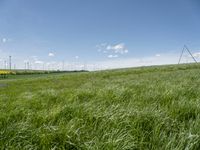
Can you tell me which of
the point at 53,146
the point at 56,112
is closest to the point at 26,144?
the point at 53,146

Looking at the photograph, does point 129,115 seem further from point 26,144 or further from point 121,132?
point 26,144

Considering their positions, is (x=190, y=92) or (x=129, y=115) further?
(x=190, y=92)

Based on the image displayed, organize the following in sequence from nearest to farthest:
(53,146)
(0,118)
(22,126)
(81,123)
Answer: (53,146), (22,126), (81,123), (0,118)

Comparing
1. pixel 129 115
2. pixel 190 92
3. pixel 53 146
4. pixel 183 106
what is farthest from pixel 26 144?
pixel 190 92

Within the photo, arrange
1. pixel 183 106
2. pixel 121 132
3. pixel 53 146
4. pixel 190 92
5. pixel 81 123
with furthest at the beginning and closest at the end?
1. pixel 190 92
2. pixel 183 106
3. pixel 81 123
4. pixel 121 132
5. pixel 53 146

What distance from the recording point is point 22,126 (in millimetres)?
3043

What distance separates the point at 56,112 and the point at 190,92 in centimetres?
431

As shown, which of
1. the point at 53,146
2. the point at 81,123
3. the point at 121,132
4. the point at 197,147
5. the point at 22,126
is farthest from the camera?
the point at 81,123

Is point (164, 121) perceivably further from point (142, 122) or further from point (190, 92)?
point (190, 92)

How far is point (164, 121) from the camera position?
3.20 m

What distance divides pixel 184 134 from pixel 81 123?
1713 millimetres

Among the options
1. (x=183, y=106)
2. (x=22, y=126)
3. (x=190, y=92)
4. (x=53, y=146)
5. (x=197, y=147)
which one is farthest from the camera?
(x=190, y=92)

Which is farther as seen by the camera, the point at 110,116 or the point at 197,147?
the point at 110,116

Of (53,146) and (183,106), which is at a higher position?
(183,106)
